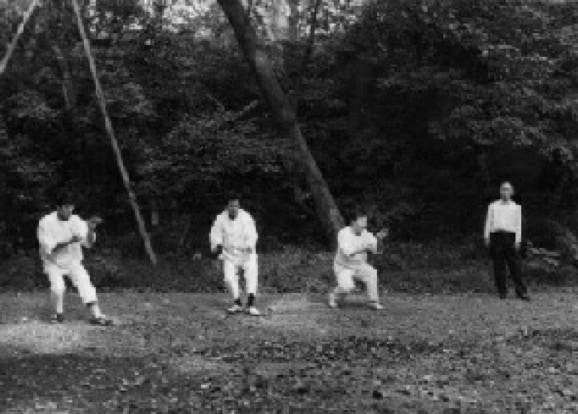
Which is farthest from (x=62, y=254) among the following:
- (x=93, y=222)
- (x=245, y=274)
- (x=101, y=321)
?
(x=245, y=274)

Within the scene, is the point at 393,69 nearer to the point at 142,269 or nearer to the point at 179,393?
the point at 142,269

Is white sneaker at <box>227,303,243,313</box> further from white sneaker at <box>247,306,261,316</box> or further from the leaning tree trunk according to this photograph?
the leaning tree trunk

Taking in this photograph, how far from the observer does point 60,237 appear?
1051 cm

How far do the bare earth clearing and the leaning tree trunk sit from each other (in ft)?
15.9

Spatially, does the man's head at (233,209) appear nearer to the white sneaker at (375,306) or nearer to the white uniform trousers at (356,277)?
the white uniform trousers at (356,277)

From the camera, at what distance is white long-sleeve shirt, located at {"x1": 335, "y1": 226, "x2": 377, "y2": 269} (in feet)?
38.7

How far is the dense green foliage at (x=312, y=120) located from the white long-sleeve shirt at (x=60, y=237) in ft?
19.4

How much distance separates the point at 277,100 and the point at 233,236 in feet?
18.1

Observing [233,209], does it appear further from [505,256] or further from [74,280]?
[505,256]

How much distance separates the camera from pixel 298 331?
9984 mm

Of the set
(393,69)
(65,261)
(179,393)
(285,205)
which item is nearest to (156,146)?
(285,205)

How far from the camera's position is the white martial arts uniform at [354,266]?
1174 centimetres

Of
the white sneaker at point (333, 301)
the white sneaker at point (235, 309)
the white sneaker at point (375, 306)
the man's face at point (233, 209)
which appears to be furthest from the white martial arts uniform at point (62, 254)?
the white sneaker at point (375, 306)

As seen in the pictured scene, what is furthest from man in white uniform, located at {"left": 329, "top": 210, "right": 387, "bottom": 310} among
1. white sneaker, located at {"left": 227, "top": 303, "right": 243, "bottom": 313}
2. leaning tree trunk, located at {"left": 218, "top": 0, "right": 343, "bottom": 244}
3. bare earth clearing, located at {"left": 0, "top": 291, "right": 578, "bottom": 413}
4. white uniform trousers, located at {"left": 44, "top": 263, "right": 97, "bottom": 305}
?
leaning tree trunk, located at {"left": 218, "top": 0, "right": 343, "bottom": 244}
